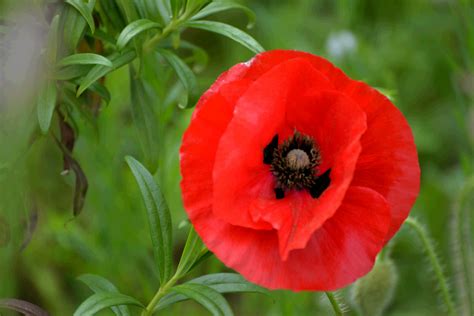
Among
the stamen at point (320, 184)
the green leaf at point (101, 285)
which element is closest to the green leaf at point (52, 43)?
the green leaf at point (101, 285)

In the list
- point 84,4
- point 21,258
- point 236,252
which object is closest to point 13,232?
point 84,4

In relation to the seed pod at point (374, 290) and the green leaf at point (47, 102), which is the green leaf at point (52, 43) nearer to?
the green leaf at point (47, 102)

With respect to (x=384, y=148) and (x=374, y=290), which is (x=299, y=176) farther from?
(x=374, y=290)

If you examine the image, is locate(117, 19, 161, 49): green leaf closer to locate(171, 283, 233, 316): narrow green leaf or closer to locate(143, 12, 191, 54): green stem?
locate(143, 12, 191, 54): green stem

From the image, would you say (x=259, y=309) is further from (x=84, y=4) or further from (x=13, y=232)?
(x=84, y=4)

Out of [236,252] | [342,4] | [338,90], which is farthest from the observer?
[342,4]
